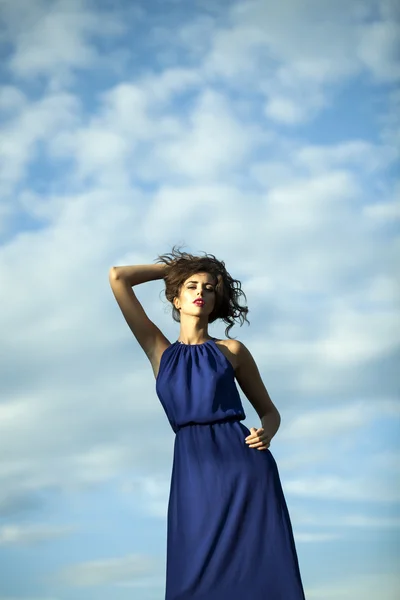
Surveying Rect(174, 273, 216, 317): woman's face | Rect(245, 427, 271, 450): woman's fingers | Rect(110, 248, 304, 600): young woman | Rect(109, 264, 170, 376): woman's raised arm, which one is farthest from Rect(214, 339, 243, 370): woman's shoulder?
Rect(245, 427, 271, 450): woman's fingers

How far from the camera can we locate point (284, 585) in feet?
15.9

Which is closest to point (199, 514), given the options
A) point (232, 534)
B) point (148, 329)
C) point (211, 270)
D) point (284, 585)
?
point (232, 534)

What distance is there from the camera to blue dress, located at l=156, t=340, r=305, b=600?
4812mm

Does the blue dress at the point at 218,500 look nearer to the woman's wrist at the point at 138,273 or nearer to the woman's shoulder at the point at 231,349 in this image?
the woman's shoulder at the point at 231,349

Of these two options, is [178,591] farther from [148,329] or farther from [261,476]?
[148,329]

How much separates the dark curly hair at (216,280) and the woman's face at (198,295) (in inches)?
1.5

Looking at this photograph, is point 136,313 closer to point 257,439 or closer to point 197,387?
point 197,387

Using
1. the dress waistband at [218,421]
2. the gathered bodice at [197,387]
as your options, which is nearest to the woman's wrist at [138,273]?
the gathered bodice at [197,387]

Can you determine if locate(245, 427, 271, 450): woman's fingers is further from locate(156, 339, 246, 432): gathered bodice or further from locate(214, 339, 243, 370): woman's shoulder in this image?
locate(214, 339, 243, 370): woman's shoulder

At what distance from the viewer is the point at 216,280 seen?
18.8ft

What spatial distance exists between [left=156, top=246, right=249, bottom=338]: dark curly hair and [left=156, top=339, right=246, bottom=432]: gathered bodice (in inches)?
13.7

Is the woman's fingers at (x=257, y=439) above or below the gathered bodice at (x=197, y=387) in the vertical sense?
below

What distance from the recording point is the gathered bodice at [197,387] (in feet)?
17.1

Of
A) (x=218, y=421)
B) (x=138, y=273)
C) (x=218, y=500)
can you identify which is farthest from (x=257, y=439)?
(x=138, y=273)
